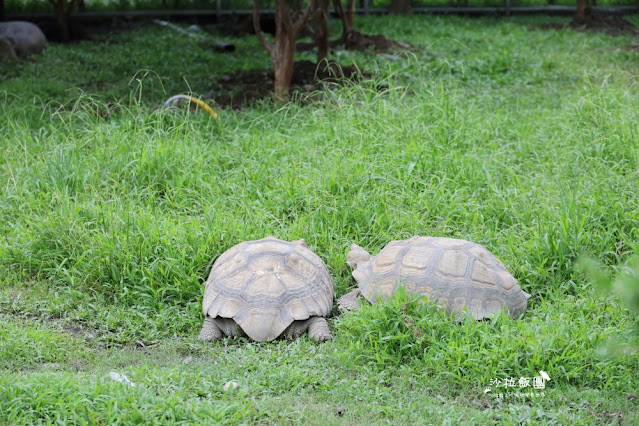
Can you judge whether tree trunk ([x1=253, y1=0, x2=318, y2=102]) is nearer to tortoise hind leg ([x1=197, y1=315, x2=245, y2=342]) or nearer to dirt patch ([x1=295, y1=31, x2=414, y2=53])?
dirt patch ([x1=295, y1=31, x2=414, y2=53])

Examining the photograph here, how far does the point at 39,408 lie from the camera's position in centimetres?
352

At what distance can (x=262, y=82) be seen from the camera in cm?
1015

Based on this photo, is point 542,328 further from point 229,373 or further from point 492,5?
point 492,5

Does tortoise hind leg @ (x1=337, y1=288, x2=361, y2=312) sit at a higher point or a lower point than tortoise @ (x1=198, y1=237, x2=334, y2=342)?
lower

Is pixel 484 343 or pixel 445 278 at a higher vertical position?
pixel 445 278

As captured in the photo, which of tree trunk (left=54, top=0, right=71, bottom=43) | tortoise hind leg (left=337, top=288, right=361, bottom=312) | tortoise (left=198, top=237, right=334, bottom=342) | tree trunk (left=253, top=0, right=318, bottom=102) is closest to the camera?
tortoise (left=198, top=237, right=334, bottom=342)

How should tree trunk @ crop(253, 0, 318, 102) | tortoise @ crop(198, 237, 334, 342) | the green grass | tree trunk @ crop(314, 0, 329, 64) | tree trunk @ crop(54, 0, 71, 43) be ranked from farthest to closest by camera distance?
1. tree trunk @ crop(54, 0, 71, 43)
2. tree trunk @ crop(314, 0, 329, 64)
3. tree trunk @ crop(253, 0, 318, 102)
4. tortoise @ crop(198, 237, 334, 342)
5. the green grass

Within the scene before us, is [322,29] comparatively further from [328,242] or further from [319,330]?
[319,330]

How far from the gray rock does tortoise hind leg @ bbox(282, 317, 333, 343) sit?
9.04 m

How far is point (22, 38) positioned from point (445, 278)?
997cm

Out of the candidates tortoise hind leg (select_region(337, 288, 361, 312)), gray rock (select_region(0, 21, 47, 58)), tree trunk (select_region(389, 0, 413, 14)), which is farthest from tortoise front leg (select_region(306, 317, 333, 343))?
tree trunk (select_region(389, 0, 413, 14))

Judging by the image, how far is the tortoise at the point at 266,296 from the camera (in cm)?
449

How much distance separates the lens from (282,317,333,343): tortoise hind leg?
14.9 feet

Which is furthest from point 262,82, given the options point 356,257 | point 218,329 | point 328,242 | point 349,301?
point 218,329
